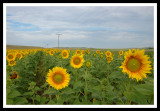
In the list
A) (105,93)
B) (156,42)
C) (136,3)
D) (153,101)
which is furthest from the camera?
(105,93)

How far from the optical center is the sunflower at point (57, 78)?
8.50ft

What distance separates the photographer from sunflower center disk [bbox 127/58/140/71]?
1997 mm

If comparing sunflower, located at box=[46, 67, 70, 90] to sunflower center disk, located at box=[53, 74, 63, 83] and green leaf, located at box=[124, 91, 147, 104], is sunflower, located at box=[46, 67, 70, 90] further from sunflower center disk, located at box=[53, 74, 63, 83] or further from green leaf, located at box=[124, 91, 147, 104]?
green leaf, located at box=[124, 91, 147, 104]

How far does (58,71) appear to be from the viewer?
2.71 meters

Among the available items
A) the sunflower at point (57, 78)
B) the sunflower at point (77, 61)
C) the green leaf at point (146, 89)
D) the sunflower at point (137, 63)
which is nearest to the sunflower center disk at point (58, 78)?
the sunflower at point (57, 78)

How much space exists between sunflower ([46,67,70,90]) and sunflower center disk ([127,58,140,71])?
131cm

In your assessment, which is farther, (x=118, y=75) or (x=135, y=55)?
(x=118, y=75)

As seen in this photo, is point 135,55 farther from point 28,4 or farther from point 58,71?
point 28,4

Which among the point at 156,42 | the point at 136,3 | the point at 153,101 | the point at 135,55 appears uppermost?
the point at 136,3

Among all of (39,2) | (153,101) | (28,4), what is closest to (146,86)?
(153,101)

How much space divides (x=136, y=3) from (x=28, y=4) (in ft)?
6.40

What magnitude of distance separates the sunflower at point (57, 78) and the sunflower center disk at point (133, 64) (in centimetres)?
131

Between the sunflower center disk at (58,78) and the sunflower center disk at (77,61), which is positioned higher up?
the sunflower center disk at (77,61)

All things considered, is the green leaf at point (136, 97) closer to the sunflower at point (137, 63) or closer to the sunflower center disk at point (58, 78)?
the sunflower at point (137, 63)
